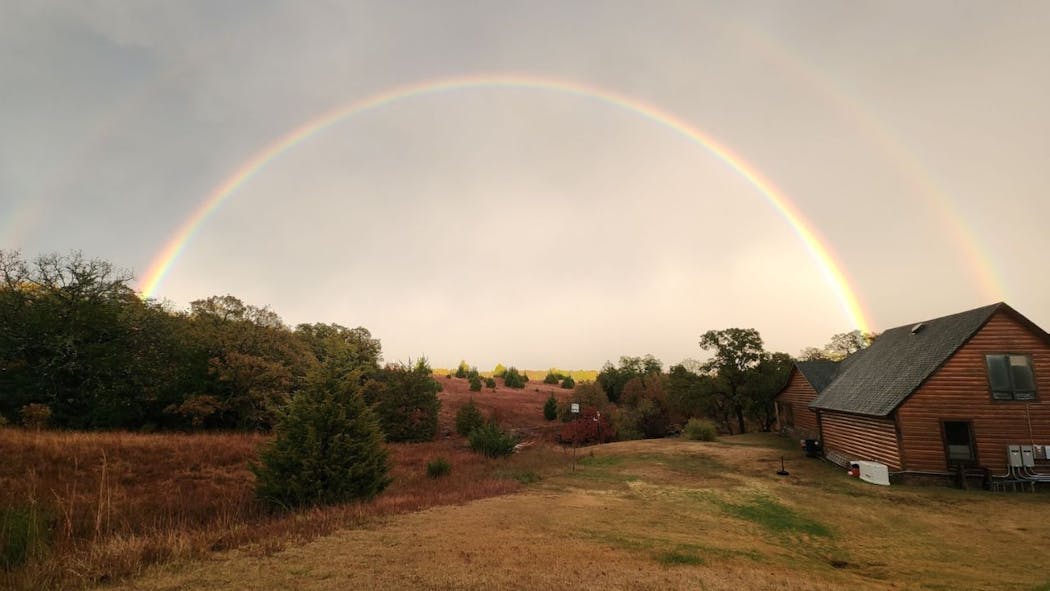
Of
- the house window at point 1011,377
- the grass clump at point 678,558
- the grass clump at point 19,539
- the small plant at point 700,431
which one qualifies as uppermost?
the house window at point 1011,377

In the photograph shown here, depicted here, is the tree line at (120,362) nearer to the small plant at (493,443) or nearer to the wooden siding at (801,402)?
the small plant at (493,443)

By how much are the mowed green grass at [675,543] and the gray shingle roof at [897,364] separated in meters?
4.78

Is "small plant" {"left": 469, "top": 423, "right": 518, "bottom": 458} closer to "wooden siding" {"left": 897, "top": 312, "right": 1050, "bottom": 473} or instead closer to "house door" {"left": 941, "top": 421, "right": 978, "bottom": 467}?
"wooden siding" {"left": 897, "top": 312, "right": 1050, "bottom": 473}

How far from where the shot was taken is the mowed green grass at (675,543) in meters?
7.90

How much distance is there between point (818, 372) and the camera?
3731 centimetres

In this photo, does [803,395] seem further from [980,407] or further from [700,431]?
Answer: [980,407]

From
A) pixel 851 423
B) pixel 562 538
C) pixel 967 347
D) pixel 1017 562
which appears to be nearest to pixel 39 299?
pixel 562 538

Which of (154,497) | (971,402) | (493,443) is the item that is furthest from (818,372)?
(154,497)

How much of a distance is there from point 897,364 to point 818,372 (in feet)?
41.5

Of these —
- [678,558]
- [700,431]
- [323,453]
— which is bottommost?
[700,431]

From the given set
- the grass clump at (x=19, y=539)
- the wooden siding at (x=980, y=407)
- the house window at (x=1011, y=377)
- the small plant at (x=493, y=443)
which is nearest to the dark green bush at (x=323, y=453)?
the grass clump at (x=19, y=539)

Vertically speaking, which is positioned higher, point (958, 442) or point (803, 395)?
point (803, 395)

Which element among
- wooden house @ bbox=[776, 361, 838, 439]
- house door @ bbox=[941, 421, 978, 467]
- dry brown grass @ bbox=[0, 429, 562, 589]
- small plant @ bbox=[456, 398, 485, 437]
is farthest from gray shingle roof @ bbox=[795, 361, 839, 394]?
small plant @ bbox=[456, 398, 485, 437]

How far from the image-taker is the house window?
69.0ft
